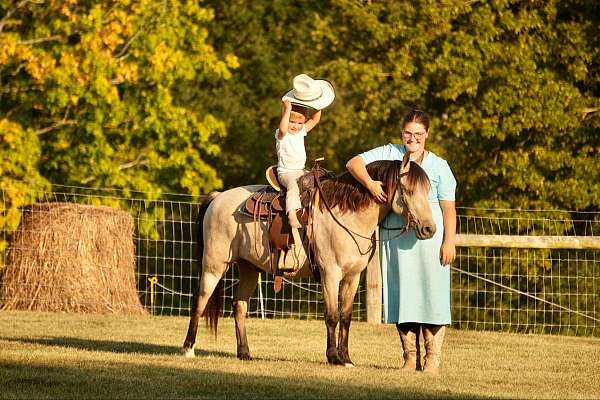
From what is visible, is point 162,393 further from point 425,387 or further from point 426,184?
point 426,184

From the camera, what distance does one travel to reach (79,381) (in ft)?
30.3

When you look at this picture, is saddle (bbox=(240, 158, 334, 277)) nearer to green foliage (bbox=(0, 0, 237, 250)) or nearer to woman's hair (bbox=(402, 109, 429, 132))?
woman's hair (bbox=(402, 109, 429, 132))

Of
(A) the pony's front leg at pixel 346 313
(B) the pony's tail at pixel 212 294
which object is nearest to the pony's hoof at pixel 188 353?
(B) the pony's tail at pixel 212 294

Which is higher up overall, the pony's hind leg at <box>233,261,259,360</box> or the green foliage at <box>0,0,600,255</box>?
the green foliage at <box>0,0,600,255</box>

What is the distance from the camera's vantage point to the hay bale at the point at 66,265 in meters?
18.4

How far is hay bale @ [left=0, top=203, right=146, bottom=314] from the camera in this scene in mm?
18359

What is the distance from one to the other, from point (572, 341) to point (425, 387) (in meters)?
6.87

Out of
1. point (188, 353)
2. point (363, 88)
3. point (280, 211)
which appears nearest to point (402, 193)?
point (280, 211)

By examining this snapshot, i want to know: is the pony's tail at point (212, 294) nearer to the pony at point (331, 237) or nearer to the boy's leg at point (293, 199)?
the pony at point (331, 237)

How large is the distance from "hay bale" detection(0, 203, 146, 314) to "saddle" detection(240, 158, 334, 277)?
7.34m

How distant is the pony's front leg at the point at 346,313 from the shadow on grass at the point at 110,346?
1467 mm

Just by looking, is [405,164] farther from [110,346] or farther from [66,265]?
[66,265]

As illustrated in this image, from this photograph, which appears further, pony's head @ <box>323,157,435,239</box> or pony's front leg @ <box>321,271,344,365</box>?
pony's front leg @ <box>321,271,344,365</box>

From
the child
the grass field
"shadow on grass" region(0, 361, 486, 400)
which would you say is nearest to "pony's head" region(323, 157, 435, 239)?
the child
